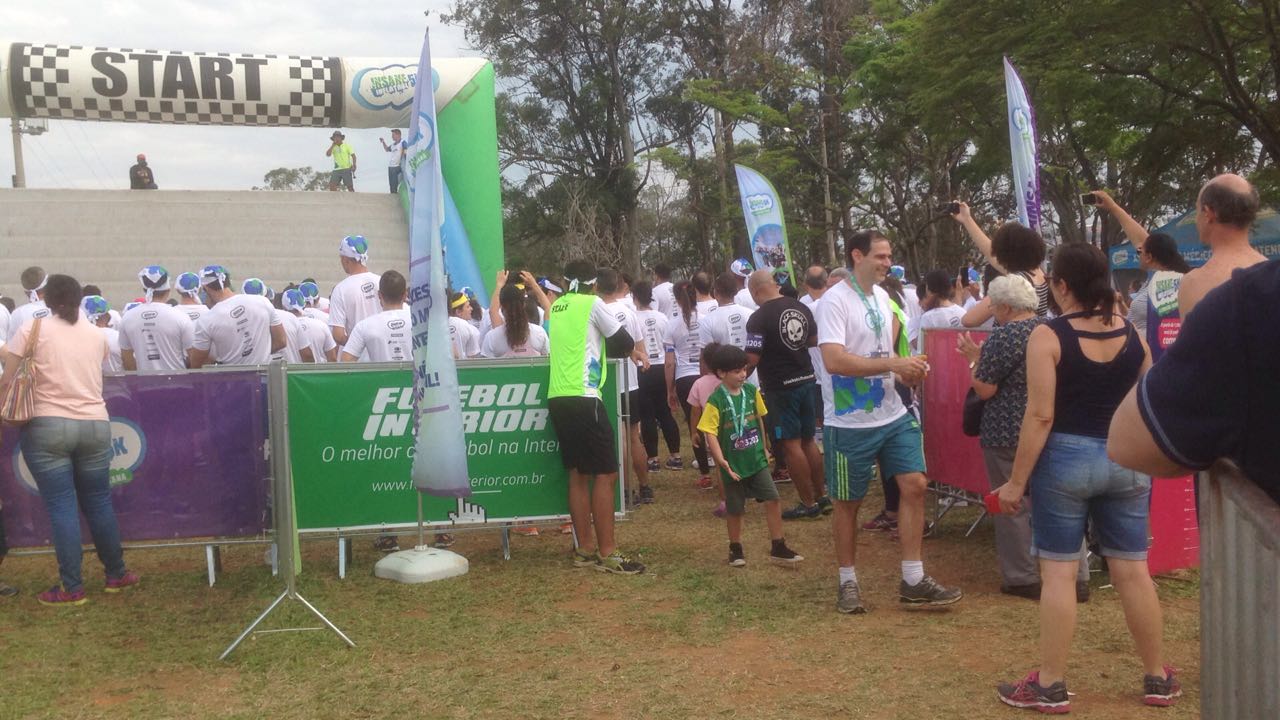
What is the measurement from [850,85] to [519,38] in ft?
52.2

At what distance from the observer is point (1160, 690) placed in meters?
4.64

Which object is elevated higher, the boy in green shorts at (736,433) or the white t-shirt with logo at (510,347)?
the white t-shirt with logo at (510,347)

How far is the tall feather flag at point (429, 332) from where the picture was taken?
21.9 feet

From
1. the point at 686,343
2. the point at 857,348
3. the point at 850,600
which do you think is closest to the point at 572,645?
the point at 850,600

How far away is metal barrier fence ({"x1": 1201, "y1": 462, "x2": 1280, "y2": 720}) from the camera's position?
1871mm

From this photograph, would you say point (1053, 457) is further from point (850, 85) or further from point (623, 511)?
point (850, 85)

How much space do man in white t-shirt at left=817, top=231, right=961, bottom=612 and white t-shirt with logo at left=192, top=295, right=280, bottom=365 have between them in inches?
173

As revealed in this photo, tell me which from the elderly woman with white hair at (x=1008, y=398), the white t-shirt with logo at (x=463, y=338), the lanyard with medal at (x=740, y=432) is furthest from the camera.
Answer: the white t-shirt with logo at (x=463, y=338)

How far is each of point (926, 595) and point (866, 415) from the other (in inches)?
41.7

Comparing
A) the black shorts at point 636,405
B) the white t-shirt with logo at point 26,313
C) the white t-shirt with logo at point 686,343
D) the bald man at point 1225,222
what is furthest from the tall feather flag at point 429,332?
the white t-shirt with logo at point 26,313

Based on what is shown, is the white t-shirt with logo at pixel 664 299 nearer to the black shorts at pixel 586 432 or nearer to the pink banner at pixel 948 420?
the pink banner at pixel 948 420

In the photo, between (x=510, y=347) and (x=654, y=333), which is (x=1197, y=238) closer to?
(x=654, y=333)

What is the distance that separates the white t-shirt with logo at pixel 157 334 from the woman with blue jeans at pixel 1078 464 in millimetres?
6505

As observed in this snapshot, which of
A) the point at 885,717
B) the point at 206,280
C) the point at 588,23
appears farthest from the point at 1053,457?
the point at 588,23
